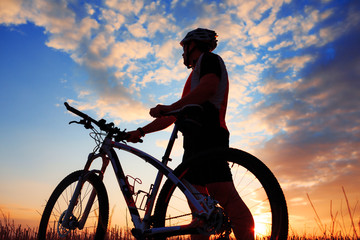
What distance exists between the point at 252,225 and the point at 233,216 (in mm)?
179

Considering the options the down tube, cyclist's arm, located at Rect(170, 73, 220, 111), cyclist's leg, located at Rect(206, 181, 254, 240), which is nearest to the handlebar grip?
the down tube

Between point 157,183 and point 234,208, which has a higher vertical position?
point 157,183

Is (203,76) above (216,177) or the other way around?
above

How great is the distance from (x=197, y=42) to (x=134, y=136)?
1.38 metres

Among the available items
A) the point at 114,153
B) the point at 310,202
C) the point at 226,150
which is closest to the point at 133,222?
the point at 114,153

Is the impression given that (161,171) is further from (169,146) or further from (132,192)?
(132,192)

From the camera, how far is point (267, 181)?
7.76 feet

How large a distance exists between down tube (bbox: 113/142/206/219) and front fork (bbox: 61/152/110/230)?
0.45 meters

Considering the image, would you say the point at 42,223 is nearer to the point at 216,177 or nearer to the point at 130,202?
the point at 130,202

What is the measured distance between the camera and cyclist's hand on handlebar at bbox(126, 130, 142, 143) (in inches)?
144

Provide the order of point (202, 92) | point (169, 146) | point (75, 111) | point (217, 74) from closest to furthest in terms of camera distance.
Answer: point (202, 92) → point (217, 74) → point (169, 146) → point (75, 111)

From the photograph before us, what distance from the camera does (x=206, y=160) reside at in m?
2.73

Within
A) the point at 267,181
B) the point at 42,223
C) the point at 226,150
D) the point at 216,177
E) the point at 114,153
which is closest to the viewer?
the point at 267,181

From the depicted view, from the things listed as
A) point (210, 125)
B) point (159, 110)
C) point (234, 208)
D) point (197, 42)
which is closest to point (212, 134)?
point (210, 125)
